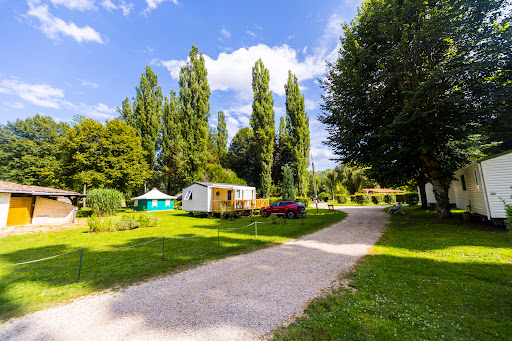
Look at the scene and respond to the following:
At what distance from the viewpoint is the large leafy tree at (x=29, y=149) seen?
1256 inches

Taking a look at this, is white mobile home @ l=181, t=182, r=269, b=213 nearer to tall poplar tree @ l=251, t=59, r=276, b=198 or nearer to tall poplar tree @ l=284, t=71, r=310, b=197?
tall poplar tree @ l=251, t=59, r=276, b=198

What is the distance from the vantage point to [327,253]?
7.66m

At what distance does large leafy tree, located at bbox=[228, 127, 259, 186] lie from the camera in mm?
41344

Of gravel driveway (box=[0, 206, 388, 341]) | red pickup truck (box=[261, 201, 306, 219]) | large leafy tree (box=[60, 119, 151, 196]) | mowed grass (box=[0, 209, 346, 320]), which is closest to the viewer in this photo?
gravel driveway (box=[0, 206, 388, 341])

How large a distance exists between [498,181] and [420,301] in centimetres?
1181

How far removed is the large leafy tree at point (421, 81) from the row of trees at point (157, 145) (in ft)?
66.9

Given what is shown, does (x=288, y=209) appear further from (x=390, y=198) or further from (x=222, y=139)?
(x=222, y=139)

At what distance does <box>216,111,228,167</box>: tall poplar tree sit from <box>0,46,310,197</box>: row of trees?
0.32 meters

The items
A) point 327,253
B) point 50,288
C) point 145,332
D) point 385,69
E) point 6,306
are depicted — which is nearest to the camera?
point 145,332

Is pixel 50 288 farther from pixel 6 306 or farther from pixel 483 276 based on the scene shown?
pixel 483 276

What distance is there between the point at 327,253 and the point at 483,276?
4075 mm

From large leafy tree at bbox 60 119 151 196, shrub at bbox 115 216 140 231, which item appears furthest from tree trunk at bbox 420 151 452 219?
large leafy tree at bbox 60 119 151 196

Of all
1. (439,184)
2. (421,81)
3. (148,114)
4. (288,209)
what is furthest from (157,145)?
(439,184)

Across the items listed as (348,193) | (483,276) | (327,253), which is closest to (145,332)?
(327,253)
